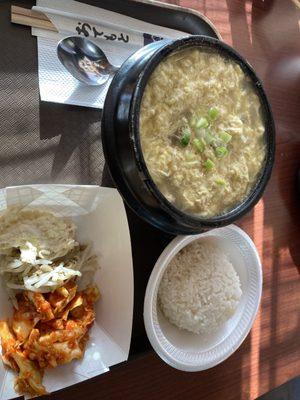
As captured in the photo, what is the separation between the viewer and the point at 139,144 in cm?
110

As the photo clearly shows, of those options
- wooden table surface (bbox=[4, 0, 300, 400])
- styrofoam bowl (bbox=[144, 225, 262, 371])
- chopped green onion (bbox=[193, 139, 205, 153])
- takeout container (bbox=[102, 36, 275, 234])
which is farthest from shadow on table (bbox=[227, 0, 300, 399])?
chopped green onion (bbox=[193, 139, 205, 153])

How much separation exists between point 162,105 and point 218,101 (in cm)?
18

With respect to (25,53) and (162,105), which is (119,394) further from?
(25,53)

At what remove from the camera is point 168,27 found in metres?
1.46

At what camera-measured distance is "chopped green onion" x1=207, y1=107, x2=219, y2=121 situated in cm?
123

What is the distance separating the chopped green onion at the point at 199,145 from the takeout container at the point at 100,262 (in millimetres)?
244

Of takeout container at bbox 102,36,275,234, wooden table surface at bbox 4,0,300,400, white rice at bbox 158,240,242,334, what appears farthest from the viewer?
wooden table surface at bbox 4,0,300,400

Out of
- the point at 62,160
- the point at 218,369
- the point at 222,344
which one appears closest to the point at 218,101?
the point at 62,160

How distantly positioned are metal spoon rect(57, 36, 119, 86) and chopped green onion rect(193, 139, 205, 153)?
1.11 ft

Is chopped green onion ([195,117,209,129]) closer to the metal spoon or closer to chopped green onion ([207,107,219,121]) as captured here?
chopped green onion ([207,107,219,121])

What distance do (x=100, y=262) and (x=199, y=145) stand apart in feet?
1.35

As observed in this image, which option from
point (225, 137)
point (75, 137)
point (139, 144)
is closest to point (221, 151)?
point (225, 137)

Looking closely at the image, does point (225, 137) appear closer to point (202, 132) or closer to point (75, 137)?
point (202, 132)

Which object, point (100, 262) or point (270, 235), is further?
point (270, 235)
